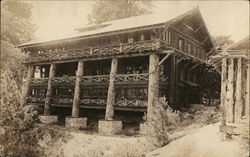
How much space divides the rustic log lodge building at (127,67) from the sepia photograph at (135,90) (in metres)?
0.09

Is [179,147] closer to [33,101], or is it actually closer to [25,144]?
[25,144]

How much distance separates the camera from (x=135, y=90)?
2514cm

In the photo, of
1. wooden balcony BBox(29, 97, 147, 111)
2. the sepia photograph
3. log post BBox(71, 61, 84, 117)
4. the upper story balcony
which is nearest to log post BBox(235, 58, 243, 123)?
the sepia photograph

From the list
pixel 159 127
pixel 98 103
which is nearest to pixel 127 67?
pixel 98 103

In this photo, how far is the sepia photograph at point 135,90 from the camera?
13.8 metres

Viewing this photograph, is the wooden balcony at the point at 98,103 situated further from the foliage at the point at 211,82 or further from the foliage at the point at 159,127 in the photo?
the foliage at the point at 211,82

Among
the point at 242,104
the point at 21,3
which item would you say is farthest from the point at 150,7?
the point at 242,104

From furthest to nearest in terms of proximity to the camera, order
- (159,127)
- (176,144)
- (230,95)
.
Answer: (159,127)
(176,144)
(230,95)

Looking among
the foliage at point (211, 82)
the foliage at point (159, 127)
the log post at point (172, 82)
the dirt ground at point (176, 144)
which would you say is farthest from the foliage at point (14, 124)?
the foliage at point (211, 82)

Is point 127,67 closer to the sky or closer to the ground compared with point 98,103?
closer to the sky

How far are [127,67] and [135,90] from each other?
102 inches

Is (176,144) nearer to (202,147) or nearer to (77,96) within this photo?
(202,147)

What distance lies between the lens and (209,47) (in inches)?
1282

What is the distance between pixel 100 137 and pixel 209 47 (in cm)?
1744
